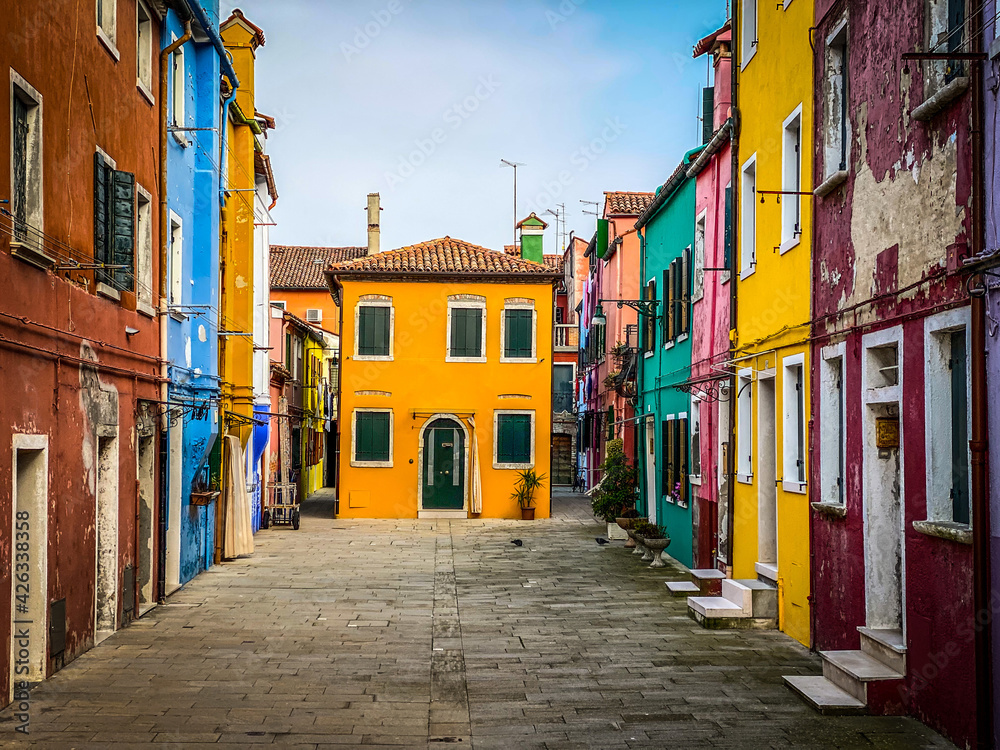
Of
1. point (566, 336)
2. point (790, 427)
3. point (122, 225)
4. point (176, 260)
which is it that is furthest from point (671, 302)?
point (566, 336)

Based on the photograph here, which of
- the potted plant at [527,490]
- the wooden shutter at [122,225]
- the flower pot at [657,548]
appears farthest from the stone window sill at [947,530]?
the potted plant at [527,490]

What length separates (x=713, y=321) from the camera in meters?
15.9

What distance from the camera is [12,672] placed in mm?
8680

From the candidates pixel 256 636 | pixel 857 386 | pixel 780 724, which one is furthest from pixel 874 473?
pixel 256 636

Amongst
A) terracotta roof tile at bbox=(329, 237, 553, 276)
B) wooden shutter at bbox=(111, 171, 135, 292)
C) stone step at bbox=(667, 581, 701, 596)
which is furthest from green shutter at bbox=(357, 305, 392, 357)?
wooden shutter at bbox=(111, 171, 135, 292)

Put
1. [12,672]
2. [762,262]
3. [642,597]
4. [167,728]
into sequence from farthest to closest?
[642,597] < [762,262] < [12,672] < [167,728]

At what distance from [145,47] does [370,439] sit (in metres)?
16.2

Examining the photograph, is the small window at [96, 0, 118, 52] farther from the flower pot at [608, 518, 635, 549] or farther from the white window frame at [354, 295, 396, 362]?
the white window frame at [354, 295, 396, 362]

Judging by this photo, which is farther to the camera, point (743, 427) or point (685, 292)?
point (685, 292)

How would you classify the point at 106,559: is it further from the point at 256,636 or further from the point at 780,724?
the point at 780,724

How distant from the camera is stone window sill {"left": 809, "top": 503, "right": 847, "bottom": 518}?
9.91 meters

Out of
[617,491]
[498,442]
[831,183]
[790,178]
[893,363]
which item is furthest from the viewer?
[498,442]

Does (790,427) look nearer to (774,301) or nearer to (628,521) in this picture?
(774,301)

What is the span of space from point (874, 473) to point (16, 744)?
724 centimetres
